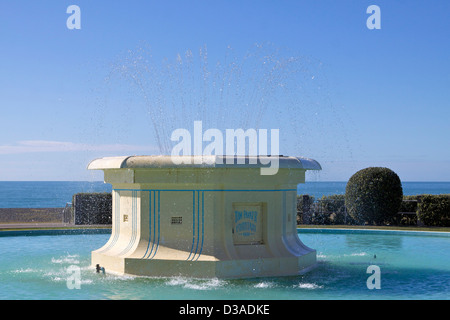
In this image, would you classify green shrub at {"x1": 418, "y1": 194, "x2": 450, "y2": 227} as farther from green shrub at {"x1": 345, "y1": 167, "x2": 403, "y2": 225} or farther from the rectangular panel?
the rectangular panel

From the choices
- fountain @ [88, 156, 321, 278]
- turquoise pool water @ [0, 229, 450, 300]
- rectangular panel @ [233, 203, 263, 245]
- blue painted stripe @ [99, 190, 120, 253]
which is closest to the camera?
turquoise pool water @ [0, 229, 450, 300]

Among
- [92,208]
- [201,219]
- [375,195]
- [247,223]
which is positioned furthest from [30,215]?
[247,223]

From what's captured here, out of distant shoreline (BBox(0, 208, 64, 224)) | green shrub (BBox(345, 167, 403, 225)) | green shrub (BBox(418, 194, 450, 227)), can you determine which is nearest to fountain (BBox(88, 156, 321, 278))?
green shrub (BBox(345, 167, 403, 225))

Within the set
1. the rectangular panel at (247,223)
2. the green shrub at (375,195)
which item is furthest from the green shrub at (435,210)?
the rectangular panel at (247,223)

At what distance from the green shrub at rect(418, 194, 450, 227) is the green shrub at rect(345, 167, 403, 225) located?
0.81 metres

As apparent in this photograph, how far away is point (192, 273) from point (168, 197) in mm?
1355

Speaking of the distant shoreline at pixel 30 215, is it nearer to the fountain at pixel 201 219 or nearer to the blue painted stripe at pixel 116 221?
the blue painted stripe at pixel 116 221

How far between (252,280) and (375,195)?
36.3ft

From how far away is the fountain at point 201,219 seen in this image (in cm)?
924

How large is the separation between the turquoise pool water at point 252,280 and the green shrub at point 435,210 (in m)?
5.47

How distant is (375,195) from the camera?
1914cm

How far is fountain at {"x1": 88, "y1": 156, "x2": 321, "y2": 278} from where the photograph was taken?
364 inches
